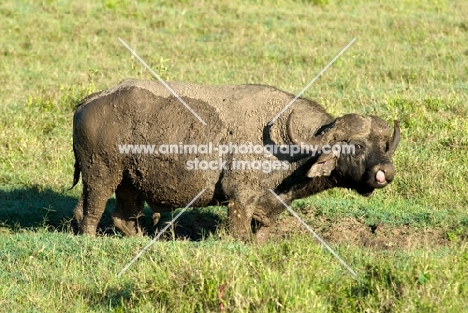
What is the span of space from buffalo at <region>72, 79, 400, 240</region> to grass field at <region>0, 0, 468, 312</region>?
0.55m

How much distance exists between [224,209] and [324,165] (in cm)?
242

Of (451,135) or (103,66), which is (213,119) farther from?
(103,66)

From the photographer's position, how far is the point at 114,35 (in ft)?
57.6

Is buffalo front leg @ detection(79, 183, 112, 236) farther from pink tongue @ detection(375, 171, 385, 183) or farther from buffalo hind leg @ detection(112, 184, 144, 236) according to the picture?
pink tongue @ detection(375, 171, 385, 183)

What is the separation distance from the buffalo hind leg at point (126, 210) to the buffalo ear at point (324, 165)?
2257 millimetres

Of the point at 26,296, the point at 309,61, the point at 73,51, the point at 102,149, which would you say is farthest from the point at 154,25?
the point at 26,296

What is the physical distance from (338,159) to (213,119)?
4.42 ft

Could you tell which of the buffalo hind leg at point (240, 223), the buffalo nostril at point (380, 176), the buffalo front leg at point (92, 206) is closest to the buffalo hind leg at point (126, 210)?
the buffalo front leg at point (92, 206)

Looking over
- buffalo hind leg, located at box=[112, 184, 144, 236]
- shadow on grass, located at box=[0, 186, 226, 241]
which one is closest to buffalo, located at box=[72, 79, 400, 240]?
buffalo hind leg, located at box=[112, 184, 144, 236]

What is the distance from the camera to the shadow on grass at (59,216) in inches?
388

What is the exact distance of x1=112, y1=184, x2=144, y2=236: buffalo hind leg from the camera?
9.54m

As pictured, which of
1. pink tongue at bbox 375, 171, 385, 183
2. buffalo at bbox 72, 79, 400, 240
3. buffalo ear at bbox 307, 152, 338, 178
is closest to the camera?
pink tongue at bbox 375, 171, 385, 183

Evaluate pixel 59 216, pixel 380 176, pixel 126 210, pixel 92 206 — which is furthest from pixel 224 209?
pixel 380 176

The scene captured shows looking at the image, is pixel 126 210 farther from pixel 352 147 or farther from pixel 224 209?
pixel 352 147
